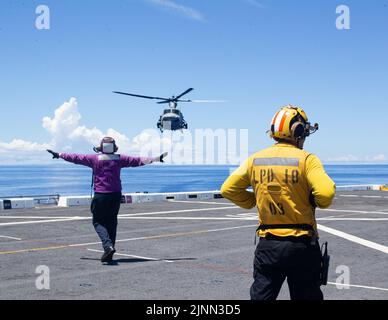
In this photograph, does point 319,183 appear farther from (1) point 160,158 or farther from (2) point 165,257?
(2) point 165,257

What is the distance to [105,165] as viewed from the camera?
32.2 ft

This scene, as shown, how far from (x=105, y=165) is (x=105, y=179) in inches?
10.4

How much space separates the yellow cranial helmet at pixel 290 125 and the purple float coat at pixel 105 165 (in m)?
5.63

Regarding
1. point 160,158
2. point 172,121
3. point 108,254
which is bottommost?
point 108,254

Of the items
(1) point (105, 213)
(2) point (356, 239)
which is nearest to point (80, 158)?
(1) point (105, 213)

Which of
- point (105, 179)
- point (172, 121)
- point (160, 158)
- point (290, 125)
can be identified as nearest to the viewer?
point (290, 125)

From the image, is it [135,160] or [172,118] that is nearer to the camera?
[135,160]

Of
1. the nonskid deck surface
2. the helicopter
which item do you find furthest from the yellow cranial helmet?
the helicopter

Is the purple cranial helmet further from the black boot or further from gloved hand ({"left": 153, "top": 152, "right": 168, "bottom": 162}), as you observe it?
the black boot

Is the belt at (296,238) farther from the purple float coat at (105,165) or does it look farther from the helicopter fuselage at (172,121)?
the helicopter fuselage at (172,121)

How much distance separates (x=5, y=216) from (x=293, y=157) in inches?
660

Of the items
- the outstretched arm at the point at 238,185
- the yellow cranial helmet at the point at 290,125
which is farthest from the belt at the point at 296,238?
the yellow cranial helmet at the point at 290,125
